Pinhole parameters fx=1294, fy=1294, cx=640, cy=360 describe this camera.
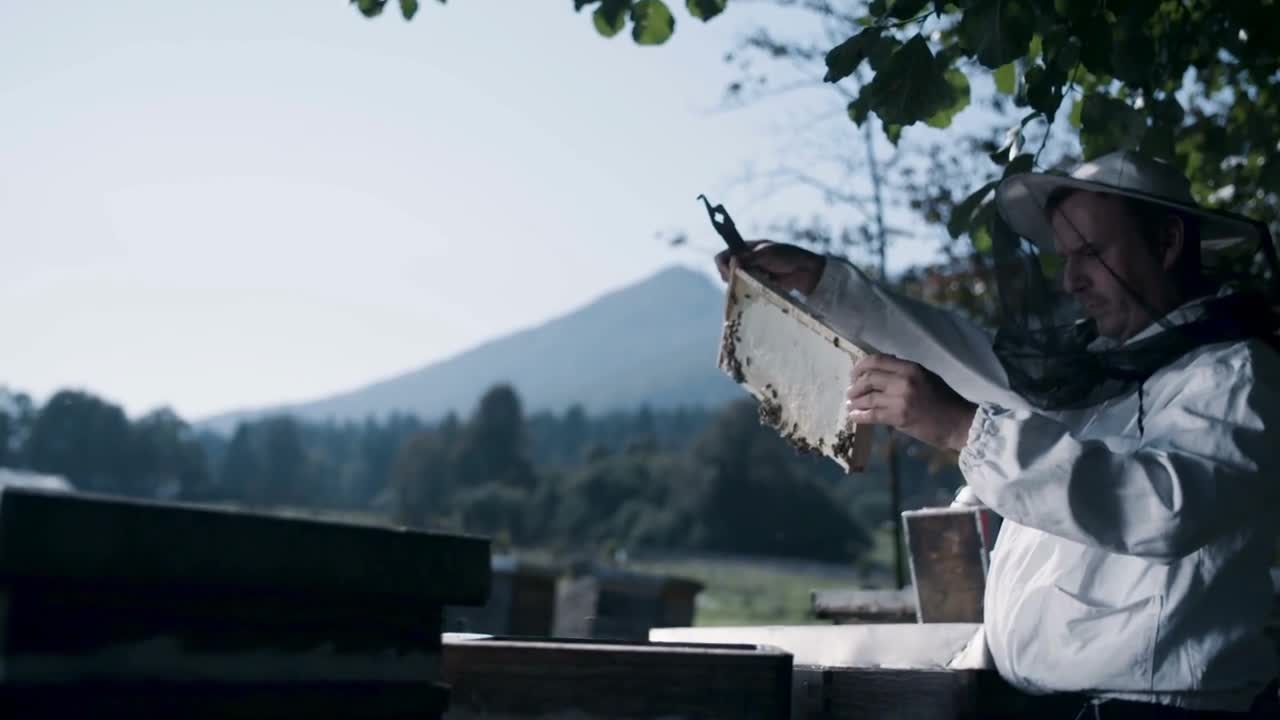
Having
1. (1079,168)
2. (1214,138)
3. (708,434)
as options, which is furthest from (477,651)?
(708,434)

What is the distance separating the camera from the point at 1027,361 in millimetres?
2857

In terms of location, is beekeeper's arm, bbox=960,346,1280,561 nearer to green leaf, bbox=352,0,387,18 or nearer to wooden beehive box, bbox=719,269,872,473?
wooden beehive box, bbox=719,269,872,473

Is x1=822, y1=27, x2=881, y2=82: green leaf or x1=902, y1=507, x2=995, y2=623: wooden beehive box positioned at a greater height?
x1=822, y1=27, x2=881, y2=82: green leaf

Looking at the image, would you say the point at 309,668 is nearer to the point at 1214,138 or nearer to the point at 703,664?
the point at 703,664

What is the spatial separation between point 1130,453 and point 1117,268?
1.94 feet

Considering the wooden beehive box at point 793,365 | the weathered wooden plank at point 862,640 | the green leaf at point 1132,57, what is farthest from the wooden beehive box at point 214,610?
the green leaf at point 1132,57

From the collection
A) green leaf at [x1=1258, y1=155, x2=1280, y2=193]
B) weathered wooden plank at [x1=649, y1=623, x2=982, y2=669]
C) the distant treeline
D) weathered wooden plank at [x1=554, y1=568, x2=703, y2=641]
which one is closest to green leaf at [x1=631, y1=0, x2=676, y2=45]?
weathered wooden plank at [x1=649, y1=623, x2=982, y2=669]

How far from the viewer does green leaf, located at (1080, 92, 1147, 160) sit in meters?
3.77

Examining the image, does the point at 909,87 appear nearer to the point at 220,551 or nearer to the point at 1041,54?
the point at 1041,54

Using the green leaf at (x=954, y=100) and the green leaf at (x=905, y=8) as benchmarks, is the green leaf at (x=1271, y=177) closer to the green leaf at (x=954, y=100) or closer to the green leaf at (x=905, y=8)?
the green leaf at (x=954, y=100)

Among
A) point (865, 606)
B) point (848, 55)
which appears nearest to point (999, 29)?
point (848, 55)

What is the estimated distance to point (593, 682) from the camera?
2031 mm

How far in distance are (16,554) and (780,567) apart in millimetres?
64304

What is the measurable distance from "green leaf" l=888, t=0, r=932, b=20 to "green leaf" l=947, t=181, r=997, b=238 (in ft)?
2.15
